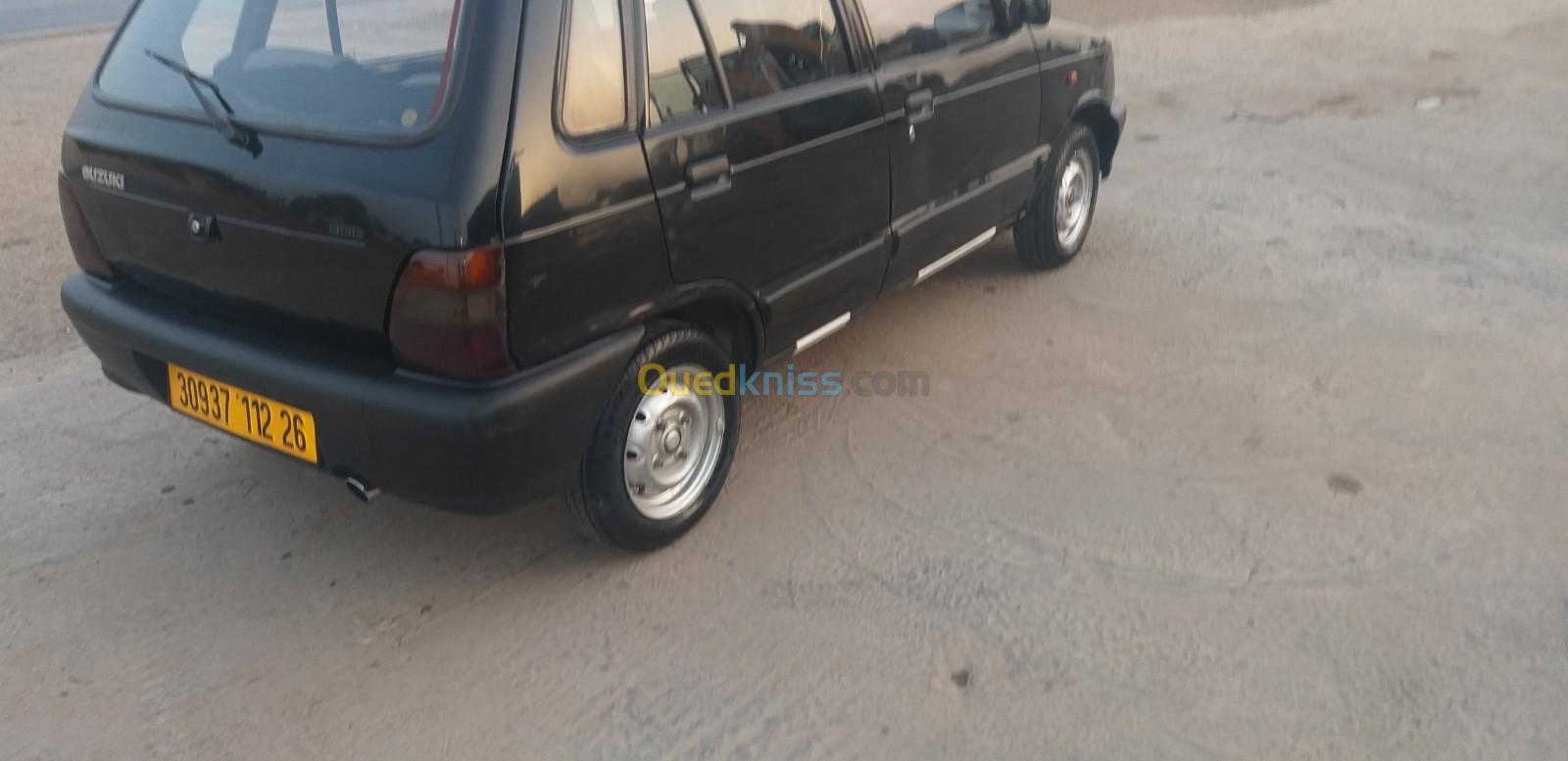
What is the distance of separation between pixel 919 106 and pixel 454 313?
189cm

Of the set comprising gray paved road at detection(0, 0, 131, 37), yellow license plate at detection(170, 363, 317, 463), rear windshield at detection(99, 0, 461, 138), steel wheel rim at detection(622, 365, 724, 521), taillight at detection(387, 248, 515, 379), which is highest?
gray paved road at detection(0, 0, 131, 37)

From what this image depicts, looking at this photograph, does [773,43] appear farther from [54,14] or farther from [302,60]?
[54,14]

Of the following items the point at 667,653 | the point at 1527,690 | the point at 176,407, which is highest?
the point at 176,407

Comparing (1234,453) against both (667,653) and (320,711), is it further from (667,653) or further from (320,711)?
(320,711)

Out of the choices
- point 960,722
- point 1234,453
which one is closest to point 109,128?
point 960,722

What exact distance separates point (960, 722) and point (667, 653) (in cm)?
74

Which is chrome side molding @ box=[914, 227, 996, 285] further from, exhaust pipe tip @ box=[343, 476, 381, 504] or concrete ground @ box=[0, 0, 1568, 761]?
exhaust pipe tip @ box=[343, 476, 381, 504]

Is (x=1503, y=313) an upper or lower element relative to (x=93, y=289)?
lower

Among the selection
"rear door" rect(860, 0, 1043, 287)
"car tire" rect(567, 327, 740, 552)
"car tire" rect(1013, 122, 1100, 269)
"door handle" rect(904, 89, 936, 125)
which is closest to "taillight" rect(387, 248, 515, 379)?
"car tire" rect(567, 327, 740, 552)

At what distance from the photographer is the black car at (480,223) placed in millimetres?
2604

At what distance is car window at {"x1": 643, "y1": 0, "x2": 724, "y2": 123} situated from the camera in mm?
2941

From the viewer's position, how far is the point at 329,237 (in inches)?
105

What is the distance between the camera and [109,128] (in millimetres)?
3043

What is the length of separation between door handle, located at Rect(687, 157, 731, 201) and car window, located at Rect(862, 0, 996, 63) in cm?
88
